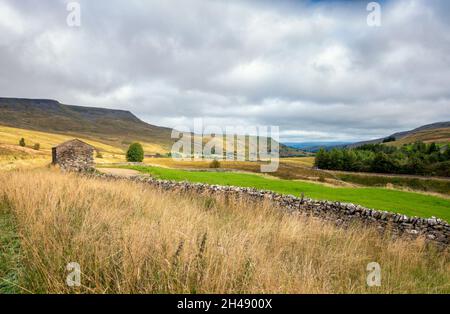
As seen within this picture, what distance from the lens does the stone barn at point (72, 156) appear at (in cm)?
2909

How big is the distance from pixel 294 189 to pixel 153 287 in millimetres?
19707

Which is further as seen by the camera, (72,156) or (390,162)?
(390,162)

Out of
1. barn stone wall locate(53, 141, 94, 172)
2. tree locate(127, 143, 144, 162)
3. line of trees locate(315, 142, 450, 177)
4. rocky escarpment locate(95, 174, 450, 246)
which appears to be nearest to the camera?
rocky escarpment locate(95, 174, 450, 246)

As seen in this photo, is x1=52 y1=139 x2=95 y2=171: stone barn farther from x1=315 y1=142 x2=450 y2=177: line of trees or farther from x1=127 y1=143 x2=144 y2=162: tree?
x1=315 y1=142 x2=450 y2=177: line of trees

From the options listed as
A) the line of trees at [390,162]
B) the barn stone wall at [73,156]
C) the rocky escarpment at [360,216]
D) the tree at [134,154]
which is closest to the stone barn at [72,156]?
the barn stone wall at [73,156]

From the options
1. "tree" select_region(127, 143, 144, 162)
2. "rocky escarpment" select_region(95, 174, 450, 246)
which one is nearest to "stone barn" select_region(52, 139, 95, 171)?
"rocky escarpment" select_region(95, 174, 450, 246)

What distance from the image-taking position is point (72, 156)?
97.6 feet

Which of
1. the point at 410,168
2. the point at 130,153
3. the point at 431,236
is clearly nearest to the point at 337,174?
the point at 410,168

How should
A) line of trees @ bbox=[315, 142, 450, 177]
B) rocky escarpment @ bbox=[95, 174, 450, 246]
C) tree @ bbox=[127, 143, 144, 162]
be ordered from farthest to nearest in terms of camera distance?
line of trees @ bbox=[315, 142, 450, 177] → tree @ bbox=[127, 143, 144, 162] → rocky escarpment @ bbox=[95, 174, 450, 246]

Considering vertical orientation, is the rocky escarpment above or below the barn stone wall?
below

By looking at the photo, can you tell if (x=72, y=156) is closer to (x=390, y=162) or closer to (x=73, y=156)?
(x=73, y=156)

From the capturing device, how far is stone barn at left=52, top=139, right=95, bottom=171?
29.1 metres

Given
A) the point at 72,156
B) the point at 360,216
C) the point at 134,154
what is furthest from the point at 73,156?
the point at 134,154

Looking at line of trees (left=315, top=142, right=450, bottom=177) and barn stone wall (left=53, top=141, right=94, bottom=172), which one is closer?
barn stone wall (left=53, top=141, right=94, bottom=172)
